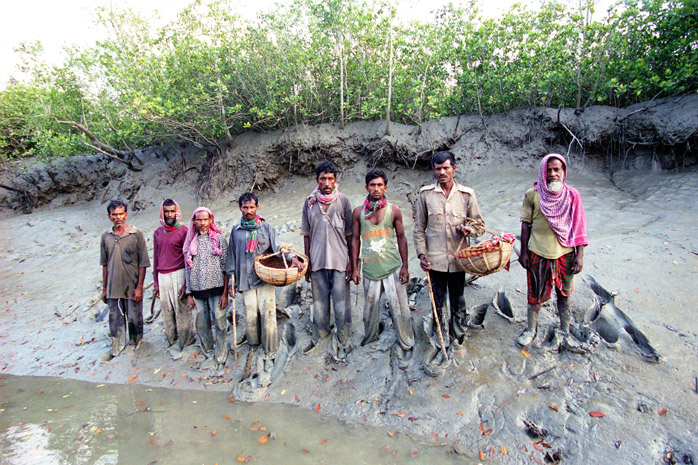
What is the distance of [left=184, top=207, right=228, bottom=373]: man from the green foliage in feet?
17.5

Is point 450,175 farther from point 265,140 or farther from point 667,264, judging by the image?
point 265,140

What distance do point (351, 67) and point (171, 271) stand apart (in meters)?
7.34

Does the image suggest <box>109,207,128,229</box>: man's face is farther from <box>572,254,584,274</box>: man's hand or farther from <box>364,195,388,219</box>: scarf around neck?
<box>572,254,584,274</box>: man's hand

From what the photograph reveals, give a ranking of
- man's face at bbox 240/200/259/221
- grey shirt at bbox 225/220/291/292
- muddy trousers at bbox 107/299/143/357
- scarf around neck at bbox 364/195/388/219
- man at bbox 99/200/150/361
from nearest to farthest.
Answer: scarf around neck at bbox 364/195/388/219 → man's face at bbox 240/200/259/221 → grey shirt at bbox 225/220/291/292 → man at bbox 99/200/150/361 → muddy trousers at bbox 107/299/143/357

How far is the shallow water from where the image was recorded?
9.20ft

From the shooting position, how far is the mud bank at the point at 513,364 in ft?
8.86

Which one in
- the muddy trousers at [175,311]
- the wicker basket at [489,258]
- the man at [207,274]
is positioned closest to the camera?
the wicker basket at [489,258]

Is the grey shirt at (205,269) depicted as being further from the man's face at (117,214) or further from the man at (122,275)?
the man's face at (117,214)

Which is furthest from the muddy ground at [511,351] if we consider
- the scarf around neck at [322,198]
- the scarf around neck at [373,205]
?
the scarf around neck at [322,198]

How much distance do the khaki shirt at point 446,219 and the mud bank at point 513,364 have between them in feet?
3.10

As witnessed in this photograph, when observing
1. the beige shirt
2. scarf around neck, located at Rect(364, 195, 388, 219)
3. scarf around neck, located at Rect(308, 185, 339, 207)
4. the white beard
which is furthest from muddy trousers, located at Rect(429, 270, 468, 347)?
scarf around neck, located at Rect(308, 185, 339, 207)

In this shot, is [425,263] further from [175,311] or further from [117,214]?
[117,214]

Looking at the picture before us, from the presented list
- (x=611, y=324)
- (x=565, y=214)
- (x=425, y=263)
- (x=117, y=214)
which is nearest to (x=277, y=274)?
(x=425, y=263)

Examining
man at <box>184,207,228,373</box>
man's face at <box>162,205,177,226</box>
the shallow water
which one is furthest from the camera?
man's face at <box>162,205,177,226</box>
